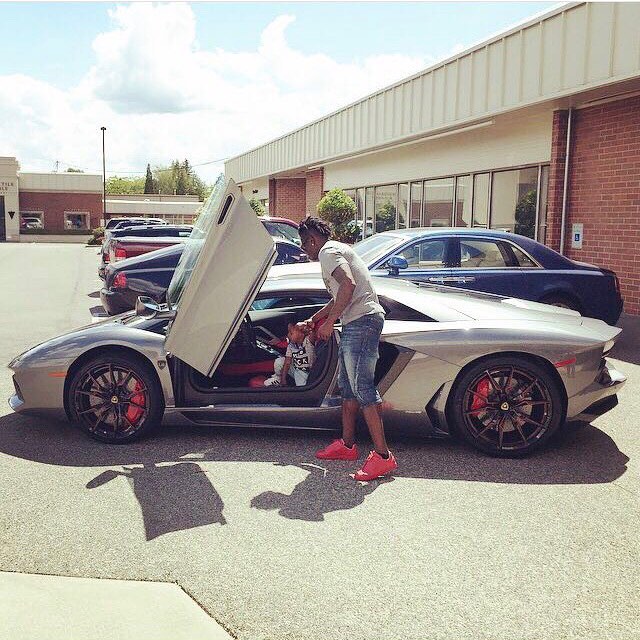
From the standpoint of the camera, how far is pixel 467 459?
5.44 metres

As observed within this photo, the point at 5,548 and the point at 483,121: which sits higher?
the point at 483,121

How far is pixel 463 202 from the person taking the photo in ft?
61.6

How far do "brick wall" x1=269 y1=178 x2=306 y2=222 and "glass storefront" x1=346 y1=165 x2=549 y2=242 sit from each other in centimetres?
1014

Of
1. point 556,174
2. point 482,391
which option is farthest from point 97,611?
point 556,174

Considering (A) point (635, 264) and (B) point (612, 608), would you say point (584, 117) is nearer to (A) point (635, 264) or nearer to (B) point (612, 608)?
(A) point (635, 264)

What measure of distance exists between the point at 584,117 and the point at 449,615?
12.4m

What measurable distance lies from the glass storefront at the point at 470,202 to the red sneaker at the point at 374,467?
11.4 m

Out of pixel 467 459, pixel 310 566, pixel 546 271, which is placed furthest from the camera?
pixel 546 271

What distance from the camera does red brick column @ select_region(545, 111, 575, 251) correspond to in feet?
47.1

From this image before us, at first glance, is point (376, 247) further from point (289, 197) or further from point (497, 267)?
point (289, 197)

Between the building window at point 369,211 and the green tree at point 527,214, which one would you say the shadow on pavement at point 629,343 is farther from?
the building window at point 369,211

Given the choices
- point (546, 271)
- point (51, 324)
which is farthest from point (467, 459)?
point (51, 324)

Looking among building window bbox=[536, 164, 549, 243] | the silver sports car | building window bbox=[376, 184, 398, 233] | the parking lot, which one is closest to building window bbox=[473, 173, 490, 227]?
building window bbox=[536, 164, 549, 243]

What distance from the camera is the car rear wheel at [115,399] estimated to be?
5633 millimetres
